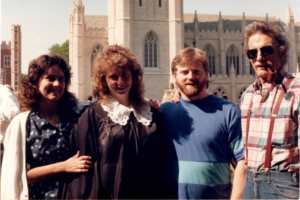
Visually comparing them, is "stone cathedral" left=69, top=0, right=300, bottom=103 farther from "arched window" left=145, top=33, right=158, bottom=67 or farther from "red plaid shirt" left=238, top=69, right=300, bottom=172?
"red plaid shirt" left=238, top=69, right=300, bottom=172

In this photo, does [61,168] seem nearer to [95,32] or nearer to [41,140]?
[41,140]

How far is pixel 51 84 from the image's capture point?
273cm

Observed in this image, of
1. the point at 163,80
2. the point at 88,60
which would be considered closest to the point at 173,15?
the point at 163,80

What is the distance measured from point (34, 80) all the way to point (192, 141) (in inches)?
60.3

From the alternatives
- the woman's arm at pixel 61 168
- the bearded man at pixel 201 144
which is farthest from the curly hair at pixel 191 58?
the woman's arm at pixel 61 168

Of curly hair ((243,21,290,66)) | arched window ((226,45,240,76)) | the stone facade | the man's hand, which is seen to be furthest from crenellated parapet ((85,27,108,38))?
the man's hand

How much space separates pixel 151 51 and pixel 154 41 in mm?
934

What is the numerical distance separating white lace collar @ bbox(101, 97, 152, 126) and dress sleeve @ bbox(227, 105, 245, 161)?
0.70 metres

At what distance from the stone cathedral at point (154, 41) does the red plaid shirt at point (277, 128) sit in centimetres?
2105

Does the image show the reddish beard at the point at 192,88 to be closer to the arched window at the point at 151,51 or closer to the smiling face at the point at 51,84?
the smiling face at the point at 51,84

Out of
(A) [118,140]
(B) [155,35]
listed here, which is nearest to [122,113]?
(A) [118,140]

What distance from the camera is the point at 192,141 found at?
8.54ft

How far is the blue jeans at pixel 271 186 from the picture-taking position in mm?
2346

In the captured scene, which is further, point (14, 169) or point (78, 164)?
point (14, 169)
